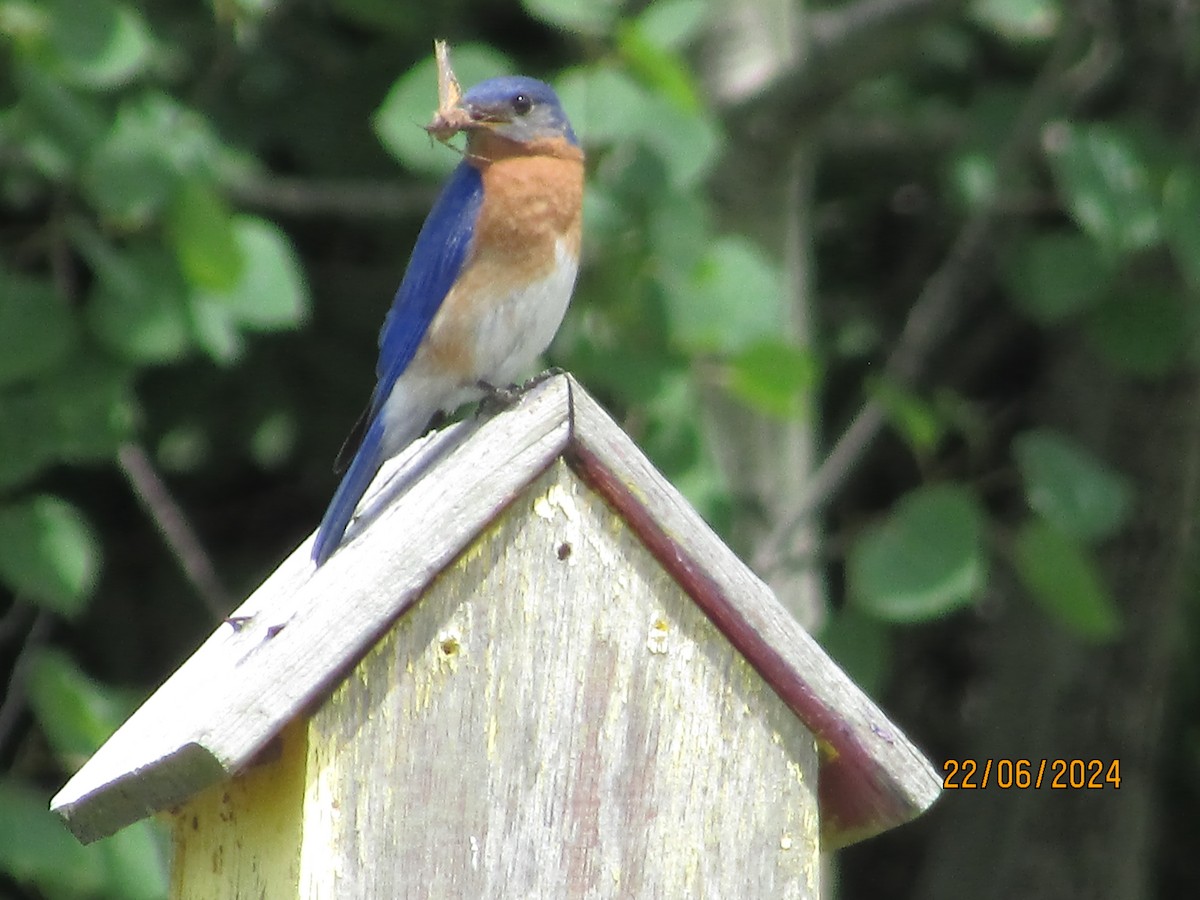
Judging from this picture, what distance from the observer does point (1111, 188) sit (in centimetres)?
374

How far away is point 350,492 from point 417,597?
31 centimetres

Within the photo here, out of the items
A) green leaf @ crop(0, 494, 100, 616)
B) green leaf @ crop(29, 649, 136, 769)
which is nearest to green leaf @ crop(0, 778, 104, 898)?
green leaf @ crop(29, 649, 136, 769)

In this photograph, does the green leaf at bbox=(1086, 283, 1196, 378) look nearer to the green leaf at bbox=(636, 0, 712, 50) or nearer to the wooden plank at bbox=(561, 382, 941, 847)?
the green leaf at bbox=(636, 0, 712, 50)

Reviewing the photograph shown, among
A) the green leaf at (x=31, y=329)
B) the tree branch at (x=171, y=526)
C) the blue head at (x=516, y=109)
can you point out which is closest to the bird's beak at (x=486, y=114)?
the blue head at (x=516, y=109)

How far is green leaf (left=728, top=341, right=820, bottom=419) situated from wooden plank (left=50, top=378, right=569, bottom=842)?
1521mm

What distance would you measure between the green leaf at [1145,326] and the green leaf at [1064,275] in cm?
9

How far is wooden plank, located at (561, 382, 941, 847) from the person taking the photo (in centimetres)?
195

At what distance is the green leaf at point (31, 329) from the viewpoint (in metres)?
3.40

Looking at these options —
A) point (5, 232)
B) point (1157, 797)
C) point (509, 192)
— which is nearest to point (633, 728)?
point (509, 192)

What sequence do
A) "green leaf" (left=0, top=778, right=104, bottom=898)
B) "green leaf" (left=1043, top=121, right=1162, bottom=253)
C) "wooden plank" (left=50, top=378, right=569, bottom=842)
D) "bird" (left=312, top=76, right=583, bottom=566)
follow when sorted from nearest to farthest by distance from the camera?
"wooden plank" (left=50, top=378, right=569, bottom=842), "bird" (left=312, top=76, right=583, bottom=566), "green leaf" (left=0, top=778, right=104, bottom=898), "green leaf" (left=1043, top=121, right=1162, bottom=253)

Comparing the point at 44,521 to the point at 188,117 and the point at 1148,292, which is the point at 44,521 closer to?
the point at 188,117

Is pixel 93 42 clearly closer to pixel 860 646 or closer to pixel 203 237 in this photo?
pixel 203 237

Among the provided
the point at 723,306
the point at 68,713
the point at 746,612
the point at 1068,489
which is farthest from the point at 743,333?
the point at 746,612

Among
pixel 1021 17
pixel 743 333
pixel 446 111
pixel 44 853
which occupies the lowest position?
pixel 1021 17
